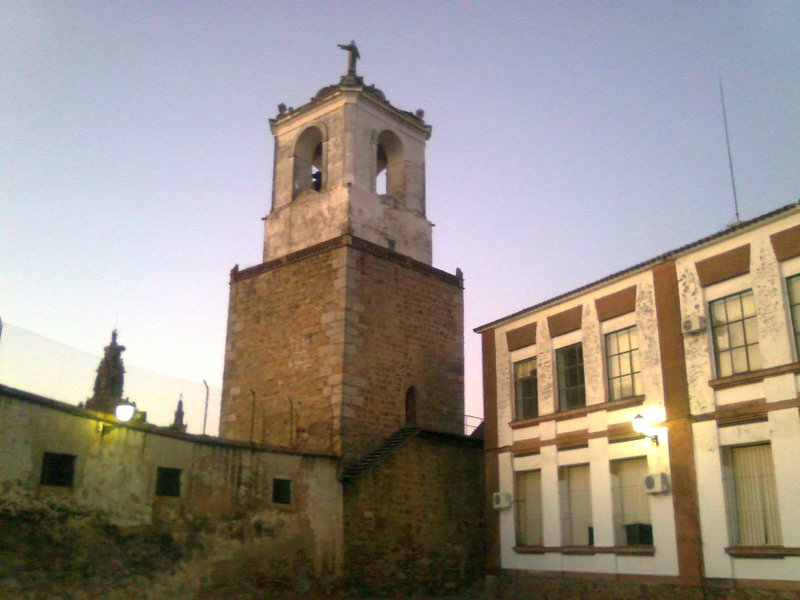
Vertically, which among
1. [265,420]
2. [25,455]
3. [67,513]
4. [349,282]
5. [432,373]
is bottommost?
[67,513]

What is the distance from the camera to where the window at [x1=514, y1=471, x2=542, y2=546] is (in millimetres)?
18375

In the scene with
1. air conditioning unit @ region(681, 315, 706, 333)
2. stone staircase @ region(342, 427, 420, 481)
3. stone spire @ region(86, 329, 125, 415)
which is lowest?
stone staircase @ region(342, 427, 420, 481)

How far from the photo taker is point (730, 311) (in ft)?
49.7

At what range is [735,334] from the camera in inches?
589

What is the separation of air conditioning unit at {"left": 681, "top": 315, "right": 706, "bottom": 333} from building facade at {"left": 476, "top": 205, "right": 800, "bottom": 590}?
23 mm

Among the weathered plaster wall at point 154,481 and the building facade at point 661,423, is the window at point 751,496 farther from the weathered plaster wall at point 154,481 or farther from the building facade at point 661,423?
the weathered plaster wall at point 154,481

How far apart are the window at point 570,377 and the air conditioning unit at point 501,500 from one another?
8.28ft

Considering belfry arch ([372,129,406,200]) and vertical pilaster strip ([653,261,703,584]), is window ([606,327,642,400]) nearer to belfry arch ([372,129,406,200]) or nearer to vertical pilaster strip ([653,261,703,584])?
vertical pilaster strip ([653,261,703,584])

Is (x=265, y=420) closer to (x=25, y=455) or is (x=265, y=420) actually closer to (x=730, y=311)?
(x=25, y=455)

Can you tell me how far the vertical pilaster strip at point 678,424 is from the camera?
14680 mm

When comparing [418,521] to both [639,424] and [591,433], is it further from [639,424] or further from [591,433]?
[639,424]

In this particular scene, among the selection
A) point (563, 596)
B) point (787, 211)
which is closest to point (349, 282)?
point (563, 596)

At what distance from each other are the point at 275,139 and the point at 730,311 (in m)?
15.7

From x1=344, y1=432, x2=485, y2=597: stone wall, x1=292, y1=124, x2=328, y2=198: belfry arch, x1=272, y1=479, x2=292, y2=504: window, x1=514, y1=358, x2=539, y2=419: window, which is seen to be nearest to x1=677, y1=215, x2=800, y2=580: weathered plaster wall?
x1=514, y1=358, x2=539, y2=419: window
